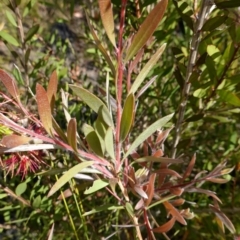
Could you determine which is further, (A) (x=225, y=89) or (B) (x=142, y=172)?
(A) (x=225, y=89)

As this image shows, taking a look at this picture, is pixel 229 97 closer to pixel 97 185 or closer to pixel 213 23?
pixel 213 23

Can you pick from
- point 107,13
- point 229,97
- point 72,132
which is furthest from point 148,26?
point 229,97

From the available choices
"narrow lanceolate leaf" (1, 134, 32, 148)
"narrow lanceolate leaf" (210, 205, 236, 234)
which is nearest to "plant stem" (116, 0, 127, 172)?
"narrow lanceolate leaf" (1, 134, 32, 148)

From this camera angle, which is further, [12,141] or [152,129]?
[152,129]

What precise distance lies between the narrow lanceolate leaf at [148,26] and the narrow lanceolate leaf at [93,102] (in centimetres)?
7

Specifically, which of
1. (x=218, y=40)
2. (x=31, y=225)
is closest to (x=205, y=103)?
(x=218, y=40)

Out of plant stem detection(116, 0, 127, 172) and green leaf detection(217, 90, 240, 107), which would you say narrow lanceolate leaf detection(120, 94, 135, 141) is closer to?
plant stem detection(116, 0, 127, 172)

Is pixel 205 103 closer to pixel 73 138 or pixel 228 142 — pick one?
pixel 228 142

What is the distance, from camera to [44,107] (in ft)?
1.88

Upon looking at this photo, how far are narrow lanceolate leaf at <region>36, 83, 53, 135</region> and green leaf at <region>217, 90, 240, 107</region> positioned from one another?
1.31 feet

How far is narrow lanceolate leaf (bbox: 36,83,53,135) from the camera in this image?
1.85 feet

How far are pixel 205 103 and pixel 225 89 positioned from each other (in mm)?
81

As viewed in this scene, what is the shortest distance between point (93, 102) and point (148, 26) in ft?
0.40

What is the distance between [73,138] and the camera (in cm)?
58
